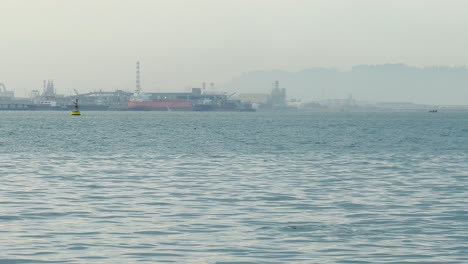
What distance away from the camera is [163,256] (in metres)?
20.5

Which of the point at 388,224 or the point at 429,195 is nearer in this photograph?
the point at 388,224

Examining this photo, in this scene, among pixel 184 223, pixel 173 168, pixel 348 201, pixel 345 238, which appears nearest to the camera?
pixel 345 238

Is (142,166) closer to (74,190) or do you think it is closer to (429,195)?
(74,190)

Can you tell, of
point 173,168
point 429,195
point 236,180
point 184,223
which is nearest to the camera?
point 184,223

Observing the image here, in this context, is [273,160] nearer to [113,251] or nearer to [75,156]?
[75,156]

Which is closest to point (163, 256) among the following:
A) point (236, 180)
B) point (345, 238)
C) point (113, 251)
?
point (113, 251)

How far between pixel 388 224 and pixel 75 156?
123 ft

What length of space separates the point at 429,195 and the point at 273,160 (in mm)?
24128

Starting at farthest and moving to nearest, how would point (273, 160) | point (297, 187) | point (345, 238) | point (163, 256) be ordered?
1. point (273, 160)
2. point (297, 187)
3. point (345, 238)
4. point (163, 256)

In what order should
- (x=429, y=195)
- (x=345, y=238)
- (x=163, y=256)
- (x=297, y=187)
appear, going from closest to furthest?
(x=163, y=256)
(x=345, y=238)
(x=429, y=195)
(x=297, y=187)

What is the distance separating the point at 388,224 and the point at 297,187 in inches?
461

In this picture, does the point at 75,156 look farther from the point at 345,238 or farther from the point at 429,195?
the point at 345,238

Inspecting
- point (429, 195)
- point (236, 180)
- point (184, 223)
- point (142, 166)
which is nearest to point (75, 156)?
point (142, 166)

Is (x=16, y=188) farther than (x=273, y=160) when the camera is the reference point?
No
